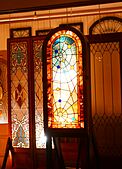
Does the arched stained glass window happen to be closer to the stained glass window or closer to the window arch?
the stained glass window

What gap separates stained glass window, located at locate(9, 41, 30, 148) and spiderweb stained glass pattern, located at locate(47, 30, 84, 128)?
Answer: 1.23 meters

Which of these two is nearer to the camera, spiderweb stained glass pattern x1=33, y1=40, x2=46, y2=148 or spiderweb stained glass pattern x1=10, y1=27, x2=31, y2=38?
spiderweb stained glass pattern x1=33, y1=40, x2=46, y2=148

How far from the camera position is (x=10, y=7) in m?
3.15

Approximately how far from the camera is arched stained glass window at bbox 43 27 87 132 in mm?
2842

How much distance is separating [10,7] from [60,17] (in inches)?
59.5

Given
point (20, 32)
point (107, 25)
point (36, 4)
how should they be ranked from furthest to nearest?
point (20, 32), point (107, 25), point (36, 4)

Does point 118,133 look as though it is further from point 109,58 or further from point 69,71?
point 69,71

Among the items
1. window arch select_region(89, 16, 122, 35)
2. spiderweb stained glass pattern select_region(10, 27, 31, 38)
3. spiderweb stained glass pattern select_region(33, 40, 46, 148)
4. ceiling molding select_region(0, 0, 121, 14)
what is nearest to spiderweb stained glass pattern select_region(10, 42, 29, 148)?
spiderweb stained glass pattern select_region(33, 40, 46, 148)

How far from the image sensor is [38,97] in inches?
159

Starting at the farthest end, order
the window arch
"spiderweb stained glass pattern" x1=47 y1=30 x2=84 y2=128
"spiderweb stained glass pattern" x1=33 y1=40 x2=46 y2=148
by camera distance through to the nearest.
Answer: the window arch, "spiderweb stained glass pattern" x1=33 y1=40 x2=46 y2=148, "spiderweb stained glass pattern" x1=47 y1=30 x2=84 y2=128

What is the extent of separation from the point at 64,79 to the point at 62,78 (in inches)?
1.0

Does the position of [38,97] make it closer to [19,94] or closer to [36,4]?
[19,94]

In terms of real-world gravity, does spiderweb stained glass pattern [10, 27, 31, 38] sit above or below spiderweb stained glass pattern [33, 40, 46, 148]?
above

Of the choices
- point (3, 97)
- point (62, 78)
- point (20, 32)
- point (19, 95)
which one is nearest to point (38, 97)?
point (19, 95)
